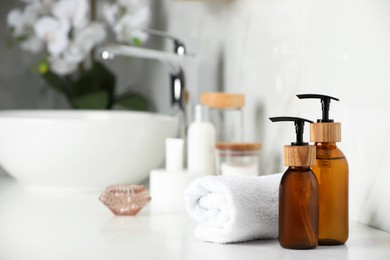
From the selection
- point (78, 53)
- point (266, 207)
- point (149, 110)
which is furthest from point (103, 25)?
point (266, 207)

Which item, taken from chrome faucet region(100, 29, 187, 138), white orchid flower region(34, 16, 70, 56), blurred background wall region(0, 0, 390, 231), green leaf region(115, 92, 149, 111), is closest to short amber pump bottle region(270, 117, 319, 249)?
blurred background wall region(0, 0, 390, 231)

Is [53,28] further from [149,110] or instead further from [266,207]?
[266,207]

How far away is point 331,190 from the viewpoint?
1.04 m

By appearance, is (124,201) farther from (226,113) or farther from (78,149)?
(226,113)

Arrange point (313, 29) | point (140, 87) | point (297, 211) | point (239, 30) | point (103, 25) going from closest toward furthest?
point (297, 211) → point (313, 29) → point (239, 30) → point (103, 25) → point (140, 87)

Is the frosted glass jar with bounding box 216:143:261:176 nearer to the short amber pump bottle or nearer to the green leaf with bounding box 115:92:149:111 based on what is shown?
the short amber pump bottle

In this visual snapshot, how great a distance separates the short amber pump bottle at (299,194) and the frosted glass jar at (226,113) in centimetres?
62

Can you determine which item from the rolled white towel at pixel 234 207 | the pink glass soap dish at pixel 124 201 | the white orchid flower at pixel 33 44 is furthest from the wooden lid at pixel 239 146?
the white orchid flower at pixel 33 44

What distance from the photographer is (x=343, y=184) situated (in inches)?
41.2

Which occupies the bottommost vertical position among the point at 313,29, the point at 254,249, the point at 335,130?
the point at 254,249

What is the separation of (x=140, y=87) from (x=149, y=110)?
0.39 feet

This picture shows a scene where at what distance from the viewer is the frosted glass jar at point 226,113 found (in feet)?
5.25

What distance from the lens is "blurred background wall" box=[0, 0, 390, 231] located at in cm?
116

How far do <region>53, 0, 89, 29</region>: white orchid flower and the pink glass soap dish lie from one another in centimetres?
100
